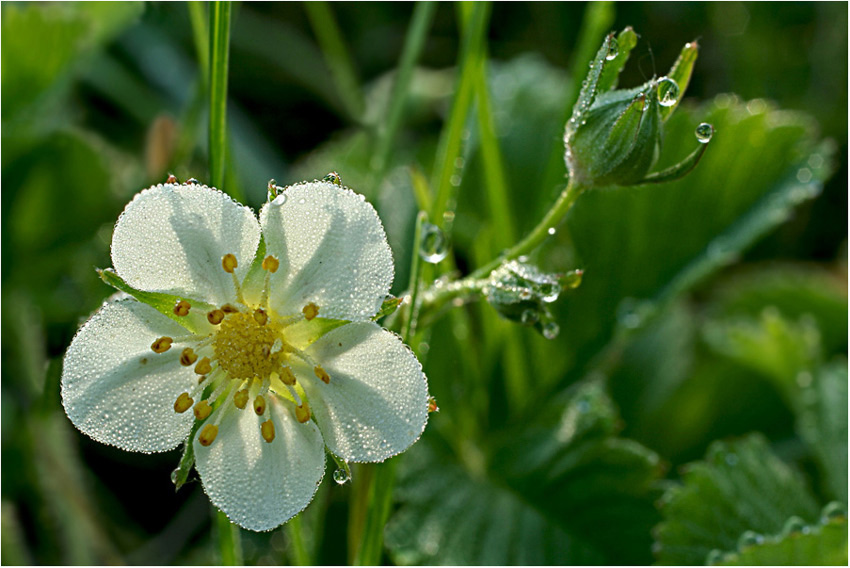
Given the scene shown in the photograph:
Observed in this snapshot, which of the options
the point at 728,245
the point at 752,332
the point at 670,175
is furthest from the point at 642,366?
the point at 670,175

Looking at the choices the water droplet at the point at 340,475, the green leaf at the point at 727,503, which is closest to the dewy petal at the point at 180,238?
the water droplet at the point at 340,475

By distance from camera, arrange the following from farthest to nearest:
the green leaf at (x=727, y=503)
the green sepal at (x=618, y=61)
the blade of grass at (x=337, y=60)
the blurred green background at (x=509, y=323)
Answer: the blade of grass at (x=337, y=60)
the blurred green background at (x=509, y=323)
the green leaf at (x=727, y=503)
the green sepal at (x=618, y=61)

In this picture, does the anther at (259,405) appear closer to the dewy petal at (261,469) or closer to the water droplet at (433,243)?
the dewy petal at (261,469)

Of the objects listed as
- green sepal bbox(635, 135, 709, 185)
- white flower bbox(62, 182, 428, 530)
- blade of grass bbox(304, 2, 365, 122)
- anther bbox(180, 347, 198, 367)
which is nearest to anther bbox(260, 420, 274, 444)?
white flower bbox(62, 182, 428, 530)

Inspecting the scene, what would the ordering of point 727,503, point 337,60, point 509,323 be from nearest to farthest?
1. point 727,503
2. point 509,323
3. point 337,60

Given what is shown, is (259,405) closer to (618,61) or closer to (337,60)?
(618,61)

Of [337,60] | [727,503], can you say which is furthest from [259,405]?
[337,60]

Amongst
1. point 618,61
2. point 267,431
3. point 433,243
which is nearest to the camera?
point 267,431
